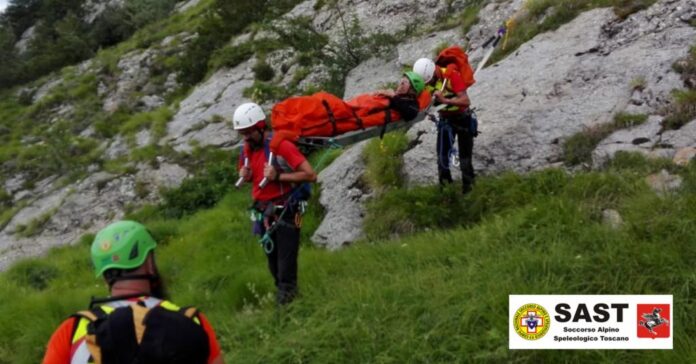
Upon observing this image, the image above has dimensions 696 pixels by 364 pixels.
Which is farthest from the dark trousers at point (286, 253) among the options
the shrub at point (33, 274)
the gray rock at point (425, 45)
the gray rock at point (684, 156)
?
the gray rock at point (425, 45)

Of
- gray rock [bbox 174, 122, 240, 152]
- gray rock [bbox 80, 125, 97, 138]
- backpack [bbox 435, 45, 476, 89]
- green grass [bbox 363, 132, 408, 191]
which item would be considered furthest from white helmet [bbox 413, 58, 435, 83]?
gray rock [bbox 80, 125, 97, 138]

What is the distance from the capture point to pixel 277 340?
218 inches

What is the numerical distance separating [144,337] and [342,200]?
20.7 feet

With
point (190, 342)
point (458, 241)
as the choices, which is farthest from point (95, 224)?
point (190, 342)

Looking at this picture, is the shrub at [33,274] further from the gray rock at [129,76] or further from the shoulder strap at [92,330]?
the gray rock at [129,76]

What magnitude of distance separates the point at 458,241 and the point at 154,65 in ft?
54.1

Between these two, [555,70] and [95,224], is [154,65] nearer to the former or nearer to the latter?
[95,224]

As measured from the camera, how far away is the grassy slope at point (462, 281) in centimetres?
477

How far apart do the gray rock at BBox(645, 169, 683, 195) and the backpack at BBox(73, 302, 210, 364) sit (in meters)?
4.77

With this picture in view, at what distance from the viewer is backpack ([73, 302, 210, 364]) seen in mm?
2564

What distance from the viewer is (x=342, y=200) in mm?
8828

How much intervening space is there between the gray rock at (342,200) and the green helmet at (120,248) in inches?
194

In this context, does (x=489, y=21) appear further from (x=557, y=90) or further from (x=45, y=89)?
(x=45, y=89)

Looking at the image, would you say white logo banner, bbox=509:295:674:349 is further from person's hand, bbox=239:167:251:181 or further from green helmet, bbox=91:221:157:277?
green helmet, bbox=91:221:157:277
